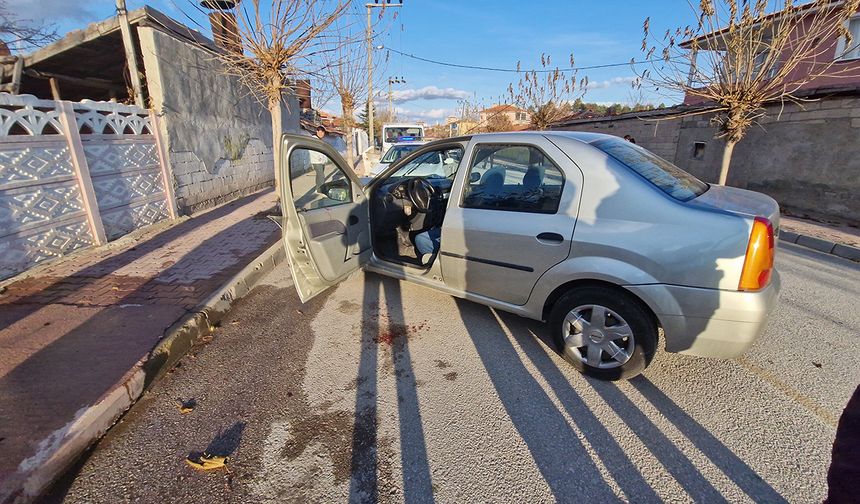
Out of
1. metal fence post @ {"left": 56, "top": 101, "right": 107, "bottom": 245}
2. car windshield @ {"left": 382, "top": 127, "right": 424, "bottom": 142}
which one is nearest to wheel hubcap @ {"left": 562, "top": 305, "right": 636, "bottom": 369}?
metal fence post @ {"left": 56, "top": 101, "right": 107, "bottom": 245}

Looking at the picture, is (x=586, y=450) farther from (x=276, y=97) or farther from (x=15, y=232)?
(x=276, y=97)

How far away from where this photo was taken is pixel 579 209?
2.56 meters

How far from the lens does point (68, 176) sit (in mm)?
4570

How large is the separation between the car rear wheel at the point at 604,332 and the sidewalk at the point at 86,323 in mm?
3011

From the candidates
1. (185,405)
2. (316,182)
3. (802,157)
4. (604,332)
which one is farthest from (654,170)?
(802,157)

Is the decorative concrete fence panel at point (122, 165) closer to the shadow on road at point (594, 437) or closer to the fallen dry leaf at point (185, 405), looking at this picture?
the fallen dry leaf at point (185, 405)

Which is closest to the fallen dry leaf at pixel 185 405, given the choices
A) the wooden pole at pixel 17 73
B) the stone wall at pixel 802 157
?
the wooden pole at pixel 17 73

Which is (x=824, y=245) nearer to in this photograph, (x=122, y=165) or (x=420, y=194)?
(x=420, y=194)

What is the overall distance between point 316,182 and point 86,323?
2329mm

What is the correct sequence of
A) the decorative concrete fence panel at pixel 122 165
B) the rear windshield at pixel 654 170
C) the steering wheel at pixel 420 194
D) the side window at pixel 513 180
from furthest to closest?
the decorative concrete fence panel at pixel 122 165
the steering wheel at pixel 420 194
the side window at pixel 513 180
the rear windshield at pixel 654 170

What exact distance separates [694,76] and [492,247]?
23.1 feet

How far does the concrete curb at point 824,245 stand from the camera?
5469 mm

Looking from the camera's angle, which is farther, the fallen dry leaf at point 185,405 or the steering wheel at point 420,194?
the steering wheel at point 420,194

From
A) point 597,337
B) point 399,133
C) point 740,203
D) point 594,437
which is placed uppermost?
point 399,133
